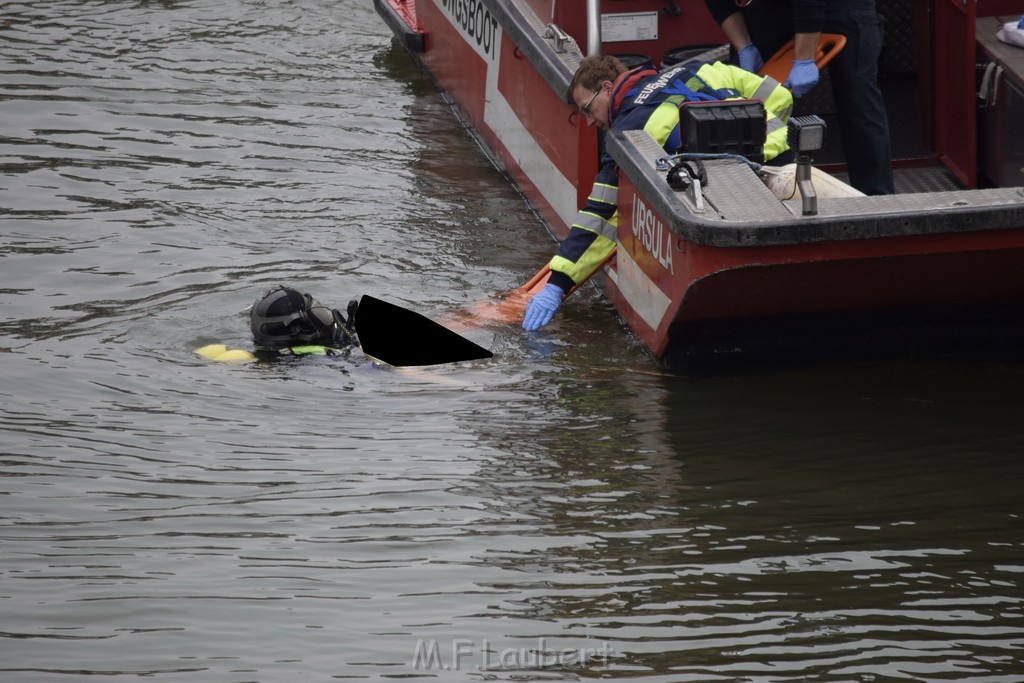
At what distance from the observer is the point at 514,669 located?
345cm

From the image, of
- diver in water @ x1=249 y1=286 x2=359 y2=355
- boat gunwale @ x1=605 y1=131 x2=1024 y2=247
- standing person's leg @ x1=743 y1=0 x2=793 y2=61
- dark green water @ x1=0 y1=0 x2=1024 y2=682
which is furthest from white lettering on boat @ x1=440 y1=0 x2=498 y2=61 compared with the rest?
boat gunwale @ x1=605 y1=131 x2=1024 y2=247

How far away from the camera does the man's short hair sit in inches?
223

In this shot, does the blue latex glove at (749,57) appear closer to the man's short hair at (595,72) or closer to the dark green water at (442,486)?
the man's short hair at (595,72)

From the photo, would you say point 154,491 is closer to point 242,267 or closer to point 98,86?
point 242,267

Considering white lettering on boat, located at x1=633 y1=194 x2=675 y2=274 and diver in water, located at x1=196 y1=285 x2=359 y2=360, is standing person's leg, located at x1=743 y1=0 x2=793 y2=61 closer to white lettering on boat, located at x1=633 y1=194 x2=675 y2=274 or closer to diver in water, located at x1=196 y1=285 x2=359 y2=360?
white lettering on boat, located at x1=633 y1=194 x2=675 y2=274

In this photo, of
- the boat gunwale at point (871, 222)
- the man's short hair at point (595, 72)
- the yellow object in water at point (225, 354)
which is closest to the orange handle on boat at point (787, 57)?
the man's short hair at point (595, 72)

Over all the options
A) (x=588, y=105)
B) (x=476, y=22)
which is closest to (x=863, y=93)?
(x=588, y=105)

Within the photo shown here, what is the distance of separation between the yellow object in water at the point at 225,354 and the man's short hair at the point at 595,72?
1.74 metres

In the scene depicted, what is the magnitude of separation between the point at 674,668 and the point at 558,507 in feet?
2.97

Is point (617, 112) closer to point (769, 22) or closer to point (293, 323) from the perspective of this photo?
point (769, 22)

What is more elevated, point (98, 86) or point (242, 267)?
point (98, 86)

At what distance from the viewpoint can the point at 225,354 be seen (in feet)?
18.1

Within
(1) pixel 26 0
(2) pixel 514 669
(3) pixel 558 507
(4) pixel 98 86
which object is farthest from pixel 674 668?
(1) pixel 26 0

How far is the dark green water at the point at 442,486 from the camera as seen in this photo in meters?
3.52
